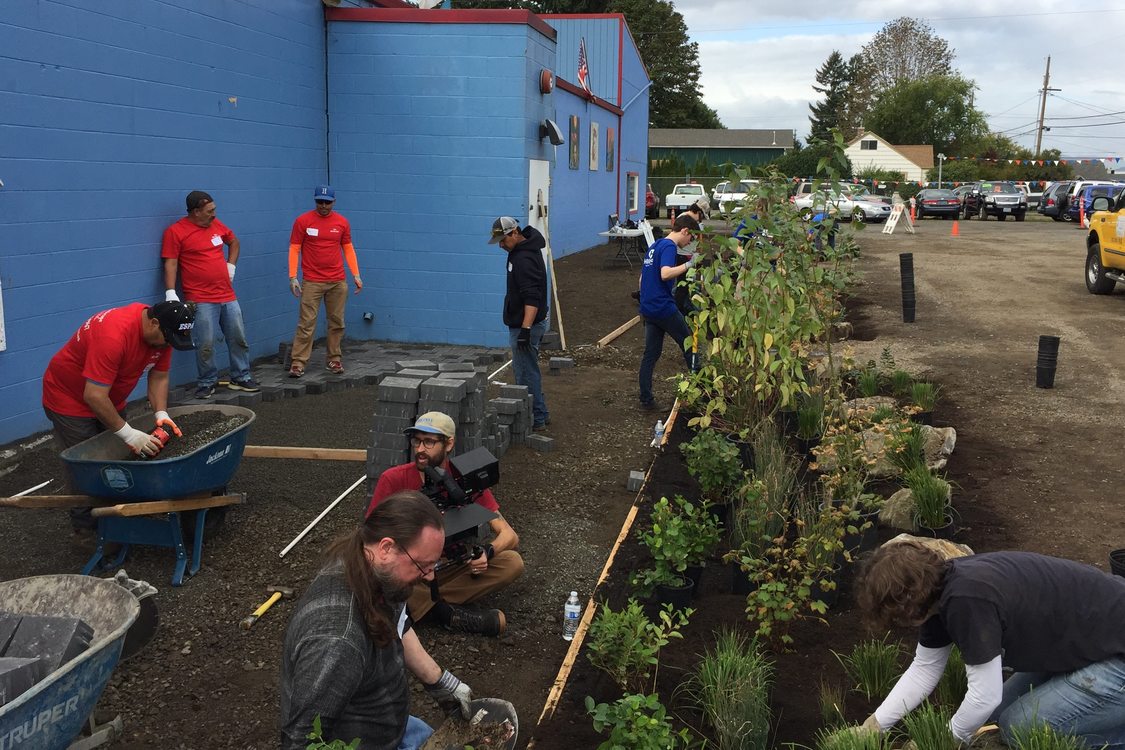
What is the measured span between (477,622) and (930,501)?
270 centimetres

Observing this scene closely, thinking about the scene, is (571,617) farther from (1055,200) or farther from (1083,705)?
(1055,200)

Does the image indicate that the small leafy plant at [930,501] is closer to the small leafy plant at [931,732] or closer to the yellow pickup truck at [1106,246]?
the small leafy plant at [931,732]

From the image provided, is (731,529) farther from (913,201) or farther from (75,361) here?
(913,201)

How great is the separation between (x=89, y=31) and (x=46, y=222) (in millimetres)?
1696

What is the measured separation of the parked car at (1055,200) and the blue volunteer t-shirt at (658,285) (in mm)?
Answer: 33518

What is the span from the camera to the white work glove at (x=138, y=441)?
16.7 ft

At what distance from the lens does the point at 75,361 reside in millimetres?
5230

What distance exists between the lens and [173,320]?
5031 mm

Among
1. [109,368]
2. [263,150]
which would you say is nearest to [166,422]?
[109,368]

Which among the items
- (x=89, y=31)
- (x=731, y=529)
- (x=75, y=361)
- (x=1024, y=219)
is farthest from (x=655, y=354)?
(x=1024, y=219)

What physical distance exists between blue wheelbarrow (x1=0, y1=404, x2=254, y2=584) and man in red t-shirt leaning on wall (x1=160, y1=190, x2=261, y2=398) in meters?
3.52

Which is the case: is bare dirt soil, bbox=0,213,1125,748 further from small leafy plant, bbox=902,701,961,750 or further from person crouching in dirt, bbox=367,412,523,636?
small leafy plant, bbox=902,701,961,750

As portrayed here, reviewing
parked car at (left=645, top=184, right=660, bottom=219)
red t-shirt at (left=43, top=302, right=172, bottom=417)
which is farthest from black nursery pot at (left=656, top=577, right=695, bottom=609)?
parked car at (left=645, top=184, right=660, bottom=219)

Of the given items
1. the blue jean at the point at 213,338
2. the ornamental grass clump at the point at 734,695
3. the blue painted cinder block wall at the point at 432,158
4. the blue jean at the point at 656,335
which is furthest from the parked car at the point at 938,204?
the ornamental grass clump at the point at 734,695
